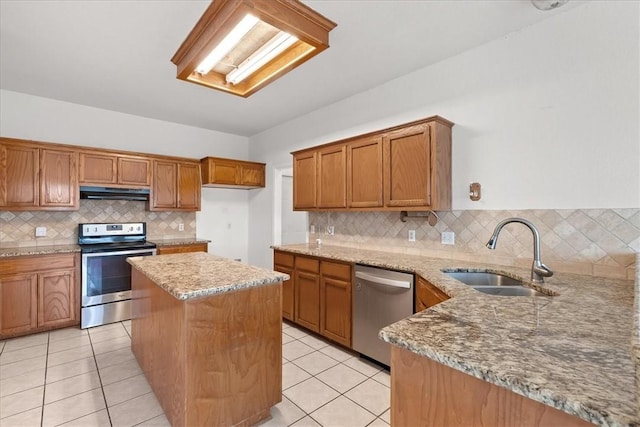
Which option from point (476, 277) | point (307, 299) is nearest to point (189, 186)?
point (307, 299)

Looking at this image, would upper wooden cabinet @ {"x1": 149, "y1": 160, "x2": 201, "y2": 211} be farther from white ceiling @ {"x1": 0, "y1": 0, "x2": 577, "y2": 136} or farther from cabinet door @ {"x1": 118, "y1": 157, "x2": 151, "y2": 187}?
white ceiling @ {"x1": 0, "y1": 0, "x2": 577, "y2": 136}

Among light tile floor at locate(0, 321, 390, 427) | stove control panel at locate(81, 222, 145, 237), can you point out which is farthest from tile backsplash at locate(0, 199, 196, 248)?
light tile floor at locate(0, 321, 390, 427)

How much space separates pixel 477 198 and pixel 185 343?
2.43 m

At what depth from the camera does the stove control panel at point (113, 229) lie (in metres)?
3.77

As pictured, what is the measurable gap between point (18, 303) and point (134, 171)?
186cm

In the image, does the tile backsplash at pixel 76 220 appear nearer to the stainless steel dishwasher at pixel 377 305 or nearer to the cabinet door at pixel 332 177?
the cabinet door at pixel 332 177

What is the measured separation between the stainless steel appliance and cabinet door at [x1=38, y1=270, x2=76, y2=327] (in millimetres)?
126

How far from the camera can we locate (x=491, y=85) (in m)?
2.50

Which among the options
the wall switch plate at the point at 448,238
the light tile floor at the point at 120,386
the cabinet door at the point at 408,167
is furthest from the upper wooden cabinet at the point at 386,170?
the light tile floor at the point at 120,386

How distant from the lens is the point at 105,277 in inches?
139

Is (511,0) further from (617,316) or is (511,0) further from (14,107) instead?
(14,107)

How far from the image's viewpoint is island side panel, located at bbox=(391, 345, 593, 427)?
27.5 inches

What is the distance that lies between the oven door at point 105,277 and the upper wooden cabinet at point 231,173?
55.8 inches

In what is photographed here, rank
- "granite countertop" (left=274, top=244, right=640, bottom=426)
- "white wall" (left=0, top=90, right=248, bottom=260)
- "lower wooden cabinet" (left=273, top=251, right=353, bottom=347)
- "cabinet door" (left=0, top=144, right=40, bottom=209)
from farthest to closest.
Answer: "white wall" (left=0, top=90, right=248, bottom=260)
"cabinet door" (left=0, top=144, right=40, bottom=209)
"lower wooden cabinet" (left=273, top=251, right=353, bottom=347)
"granite countertop" (left=274, top=244, right=640, bottom=426)
